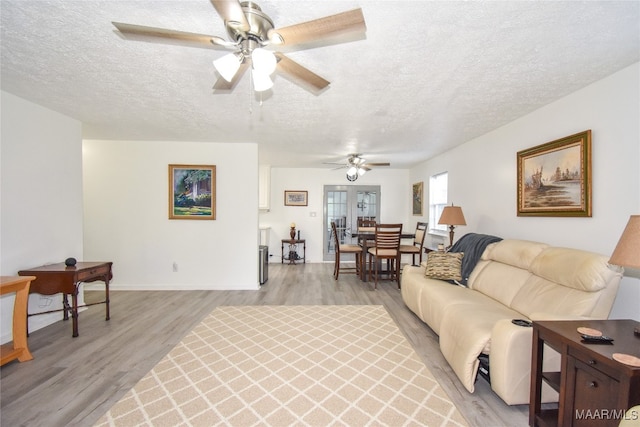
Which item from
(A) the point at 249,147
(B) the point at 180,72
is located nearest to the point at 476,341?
(B) the point at 180,72

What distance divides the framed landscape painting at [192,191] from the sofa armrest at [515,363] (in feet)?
13.3

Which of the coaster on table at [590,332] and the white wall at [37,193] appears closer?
the coaster on table at [590,332]

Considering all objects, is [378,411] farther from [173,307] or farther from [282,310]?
[173,307]

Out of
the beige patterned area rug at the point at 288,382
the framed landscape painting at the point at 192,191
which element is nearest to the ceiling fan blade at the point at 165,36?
the beige patterned area rug at the point at 288,382

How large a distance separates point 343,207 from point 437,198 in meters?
2.33

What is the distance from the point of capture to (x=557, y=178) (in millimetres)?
2680

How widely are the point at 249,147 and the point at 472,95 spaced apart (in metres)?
3.23

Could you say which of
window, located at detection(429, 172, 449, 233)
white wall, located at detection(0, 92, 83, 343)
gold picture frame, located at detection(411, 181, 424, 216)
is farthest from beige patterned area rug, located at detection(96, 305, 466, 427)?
gold picture frame, located at detection(411, 181, 424, 216)

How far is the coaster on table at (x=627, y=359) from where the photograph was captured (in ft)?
3.90

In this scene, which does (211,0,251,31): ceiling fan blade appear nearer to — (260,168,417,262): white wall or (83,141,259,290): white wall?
(83,141,259,290): white wall

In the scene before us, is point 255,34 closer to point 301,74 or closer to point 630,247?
point 301,74

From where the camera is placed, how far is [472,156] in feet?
13.7

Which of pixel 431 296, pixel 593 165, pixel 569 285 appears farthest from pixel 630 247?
pixel 431 296

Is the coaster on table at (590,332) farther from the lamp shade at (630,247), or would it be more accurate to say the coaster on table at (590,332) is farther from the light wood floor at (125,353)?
the light wood floor at (125,353)
